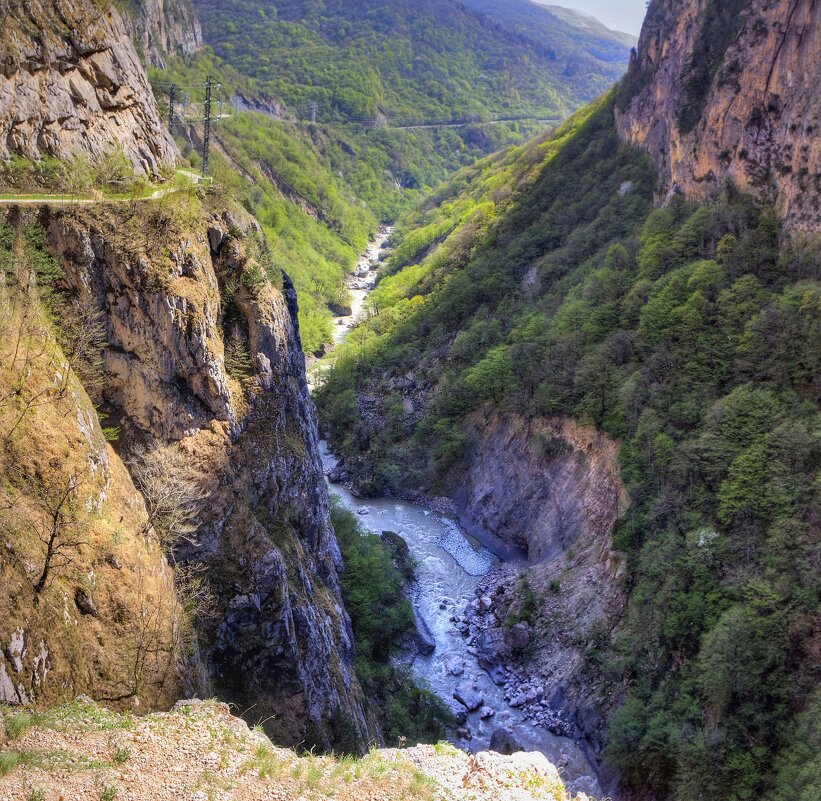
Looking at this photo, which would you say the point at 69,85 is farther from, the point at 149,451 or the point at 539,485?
the point at 539,485

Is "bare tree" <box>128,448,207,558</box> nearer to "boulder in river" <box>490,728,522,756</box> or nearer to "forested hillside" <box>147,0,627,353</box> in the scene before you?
"boulder in river" <box>490,728,522,756</box>

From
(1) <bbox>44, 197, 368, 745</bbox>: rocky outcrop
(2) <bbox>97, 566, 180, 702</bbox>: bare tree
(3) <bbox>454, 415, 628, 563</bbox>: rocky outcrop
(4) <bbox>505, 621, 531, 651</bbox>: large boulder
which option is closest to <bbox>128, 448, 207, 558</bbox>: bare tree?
(1) <bbox>44, 197, 368, 745</bbox>: rocky outcrop

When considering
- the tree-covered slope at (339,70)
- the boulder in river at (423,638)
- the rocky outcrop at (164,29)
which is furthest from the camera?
the tree-covered slope at (339,70)

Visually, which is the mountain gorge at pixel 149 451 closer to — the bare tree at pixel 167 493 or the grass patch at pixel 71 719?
the bare tree at pixel 167 493

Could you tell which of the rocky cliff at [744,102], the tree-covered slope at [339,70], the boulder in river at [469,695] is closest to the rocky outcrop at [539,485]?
the boulder in river at [469,695]

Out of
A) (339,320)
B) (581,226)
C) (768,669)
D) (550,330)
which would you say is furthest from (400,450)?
(339,320)

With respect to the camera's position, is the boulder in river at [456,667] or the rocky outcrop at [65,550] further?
the boulder in river at [456,667]

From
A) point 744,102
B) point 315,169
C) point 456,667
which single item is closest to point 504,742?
point 456,667
